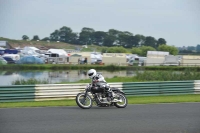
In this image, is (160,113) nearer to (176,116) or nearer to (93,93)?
(176,116)

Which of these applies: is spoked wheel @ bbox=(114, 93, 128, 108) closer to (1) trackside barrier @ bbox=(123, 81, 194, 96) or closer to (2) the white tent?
(1) trackside barrier @ bbox=(123, 81, 194, 96)

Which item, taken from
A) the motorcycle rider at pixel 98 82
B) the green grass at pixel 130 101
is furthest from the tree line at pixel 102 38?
the motorcycle rider at pixel 98 82

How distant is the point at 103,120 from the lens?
10.8 metres

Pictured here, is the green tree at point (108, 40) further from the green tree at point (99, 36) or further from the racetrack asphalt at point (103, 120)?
the racetrack asphalt at point (103, 120)

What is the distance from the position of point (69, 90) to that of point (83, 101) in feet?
11.1

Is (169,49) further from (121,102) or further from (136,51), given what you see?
(121,102)

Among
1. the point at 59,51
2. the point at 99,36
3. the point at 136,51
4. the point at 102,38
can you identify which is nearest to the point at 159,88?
the point at 99,36

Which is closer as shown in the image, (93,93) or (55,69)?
(93,93)

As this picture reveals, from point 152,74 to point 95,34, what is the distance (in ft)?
47.0

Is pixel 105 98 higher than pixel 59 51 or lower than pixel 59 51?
lower

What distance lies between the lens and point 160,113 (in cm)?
1257

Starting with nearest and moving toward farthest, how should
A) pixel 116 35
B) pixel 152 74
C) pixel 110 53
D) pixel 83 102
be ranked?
pixel 83 102 < pixel 152 74 < pixel 116 35 < pixel 110 53

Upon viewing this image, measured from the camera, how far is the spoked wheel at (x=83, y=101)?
13492 millimetres

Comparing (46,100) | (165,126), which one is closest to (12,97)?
(46,100)
